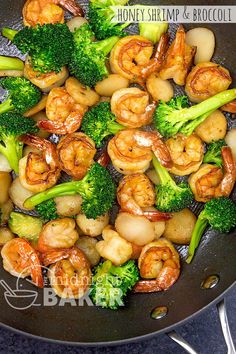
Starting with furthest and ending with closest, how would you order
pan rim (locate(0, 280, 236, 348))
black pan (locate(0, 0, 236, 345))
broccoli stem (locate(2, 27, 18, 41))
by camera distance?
broccoli stem (locate(2, 27, 18, 41)) < black pan (locate(0, 0, 236, 345)) < pan rim (locate(0, 280, 236, 348))

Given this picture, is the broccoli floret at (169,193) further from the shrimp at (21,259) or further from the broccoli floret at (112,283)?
the shrimp at (21,259)

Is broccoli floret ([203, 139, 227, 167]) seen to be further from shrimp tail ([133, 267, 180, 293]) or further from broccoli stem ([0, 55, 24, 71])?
broccoli stem ([0, 55, 24, 71])

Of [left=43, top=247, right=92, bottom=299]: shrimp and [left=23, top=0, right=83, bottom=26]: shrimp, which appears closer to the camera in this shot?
[left=43, top=247, right=92, bottom=299]: shrimp

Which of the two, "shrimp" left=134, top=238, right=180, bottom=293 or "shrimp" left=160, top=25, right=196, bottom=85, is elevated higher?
"shrimp" left=160, top=25, right=196, bottom=85

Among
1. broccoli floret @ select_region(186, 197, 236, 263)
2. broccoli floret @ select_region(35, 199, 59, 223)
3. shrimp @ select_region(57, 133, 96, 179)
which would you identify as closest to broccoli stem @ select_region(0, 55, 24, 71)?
shrimp @ select_region(57, 133, 96, 179)

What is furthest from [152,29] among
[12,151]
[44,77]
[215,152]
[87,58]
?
[12,151]

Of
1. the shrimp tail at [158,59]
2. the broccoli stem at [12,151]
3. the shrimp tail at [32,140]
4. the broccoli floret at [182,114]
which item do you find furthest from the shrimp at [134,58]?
the broccoli stem at [12,151]
